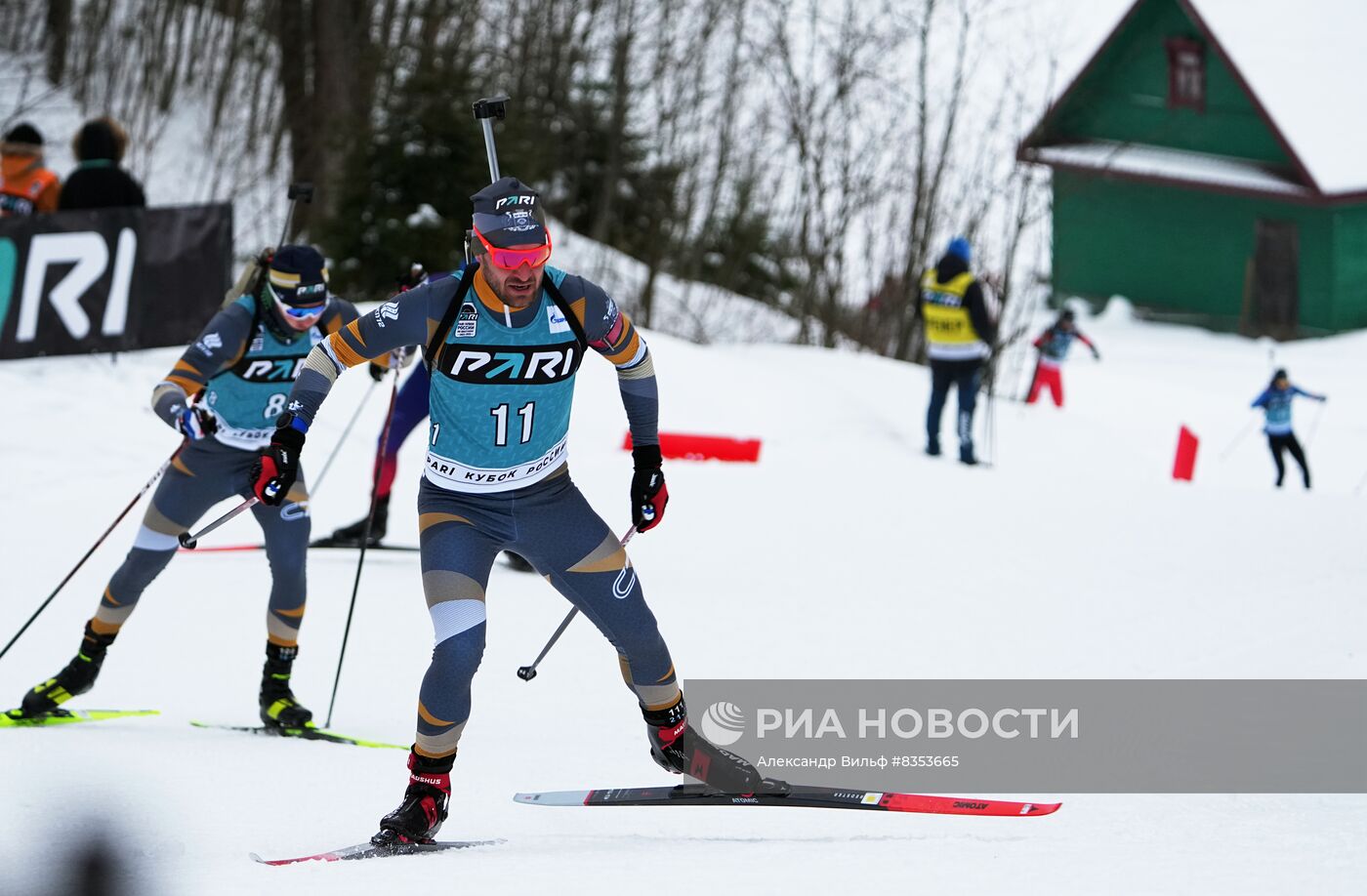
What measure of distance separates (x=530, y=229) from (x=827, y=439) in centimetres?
881

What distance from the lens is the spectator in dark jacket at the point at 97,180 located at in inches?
428

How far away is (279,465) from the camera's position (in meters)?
4.24

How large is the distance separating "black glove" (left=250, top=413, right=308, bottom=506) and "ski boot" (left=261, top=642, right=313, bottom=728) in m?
1.48

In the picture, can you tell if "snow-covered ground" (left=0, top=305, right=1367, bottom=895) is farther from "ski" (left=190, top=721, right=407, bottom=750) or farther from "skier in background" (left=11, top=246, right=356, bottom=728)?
"skier in background" (left=11, top=246, right=356, bottom=728)

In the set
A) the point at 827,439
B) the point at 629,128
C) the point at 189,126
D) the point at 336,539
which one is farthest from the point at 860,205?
the point at 336,539

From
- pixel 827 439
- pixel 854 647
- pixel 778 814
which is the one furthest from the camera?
pixel 827 439

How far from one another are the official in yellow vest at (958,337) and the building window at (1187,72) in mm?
19295

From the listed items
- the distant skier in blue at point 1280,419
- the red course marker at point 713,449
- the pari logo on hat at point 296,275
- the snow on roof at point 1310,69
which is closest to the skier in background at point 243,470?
the pari logo on hat at point 296,275

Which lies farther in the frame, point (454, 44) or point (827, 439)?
point (454, 44)

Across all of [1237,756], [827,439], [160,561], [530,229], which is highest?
[530,229]

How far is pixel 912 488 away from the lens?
418 inches

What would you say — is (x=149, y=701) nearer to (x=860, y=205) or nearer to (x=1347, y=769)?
(x=1347, y=769)

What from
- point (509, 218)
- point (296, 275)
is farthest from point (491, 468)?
point (296, 275)

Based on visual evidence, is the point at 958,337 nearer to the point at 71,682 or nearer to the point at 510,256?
the point at 71,682
